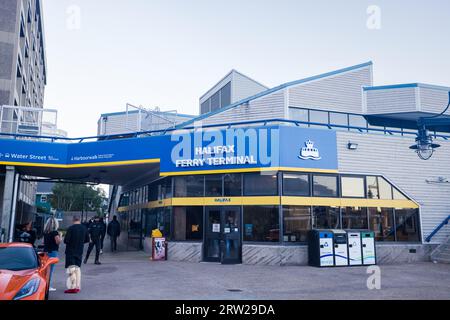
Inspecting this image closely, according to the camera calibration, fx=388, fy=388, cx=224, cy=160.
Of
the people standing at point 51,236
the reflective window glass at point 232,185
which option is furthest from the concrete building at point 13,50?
the people standing at point 51,236

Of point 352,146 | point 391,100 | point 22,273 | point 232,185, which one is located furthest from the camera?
point 391,100

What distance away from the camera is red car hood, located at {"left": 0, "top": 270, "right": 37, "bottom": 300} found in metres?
6.22

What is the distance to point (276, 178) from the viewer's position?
50.9ft

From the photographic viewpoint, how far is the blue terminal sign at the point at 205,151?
620 inches

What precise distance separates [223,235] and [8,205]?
32.4ft

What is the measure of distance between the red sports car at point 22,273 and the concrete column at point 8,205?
33.6 ft

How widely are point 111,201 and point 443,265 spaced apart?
24.9 meters

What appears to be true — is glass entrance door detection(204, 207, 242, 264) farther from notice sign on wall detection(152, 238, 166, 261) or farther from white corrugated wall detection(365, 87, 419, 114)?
white corrugated wall detection(365, 87, 419, 114)

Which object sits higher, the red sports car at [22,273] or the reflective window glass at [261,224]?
the reflective window glass at [261,224]

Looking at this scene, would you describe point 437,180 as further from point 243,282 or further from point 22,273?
point 22,273

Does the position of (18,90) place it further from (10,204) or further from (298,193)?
(298,193)

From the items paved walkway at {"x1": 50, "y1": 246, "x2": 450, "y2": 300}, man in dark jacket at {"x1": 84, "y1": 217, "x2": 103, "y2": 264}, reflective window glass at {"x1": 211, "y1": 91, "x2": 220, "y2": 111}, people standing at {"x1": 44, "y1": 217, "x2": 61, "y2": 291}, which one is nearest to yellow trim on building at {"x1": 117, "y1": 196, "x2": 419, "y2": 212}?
paved walkway at {"x1": 50, "y1": 246, "x2": 450, "y2": 300}

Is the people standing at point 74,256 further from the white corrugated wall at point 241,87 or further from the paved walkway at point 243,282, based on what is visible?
the white corrugated wall at point 241,87

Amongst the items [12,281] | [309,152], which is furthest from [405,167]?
Result: [12,281]
